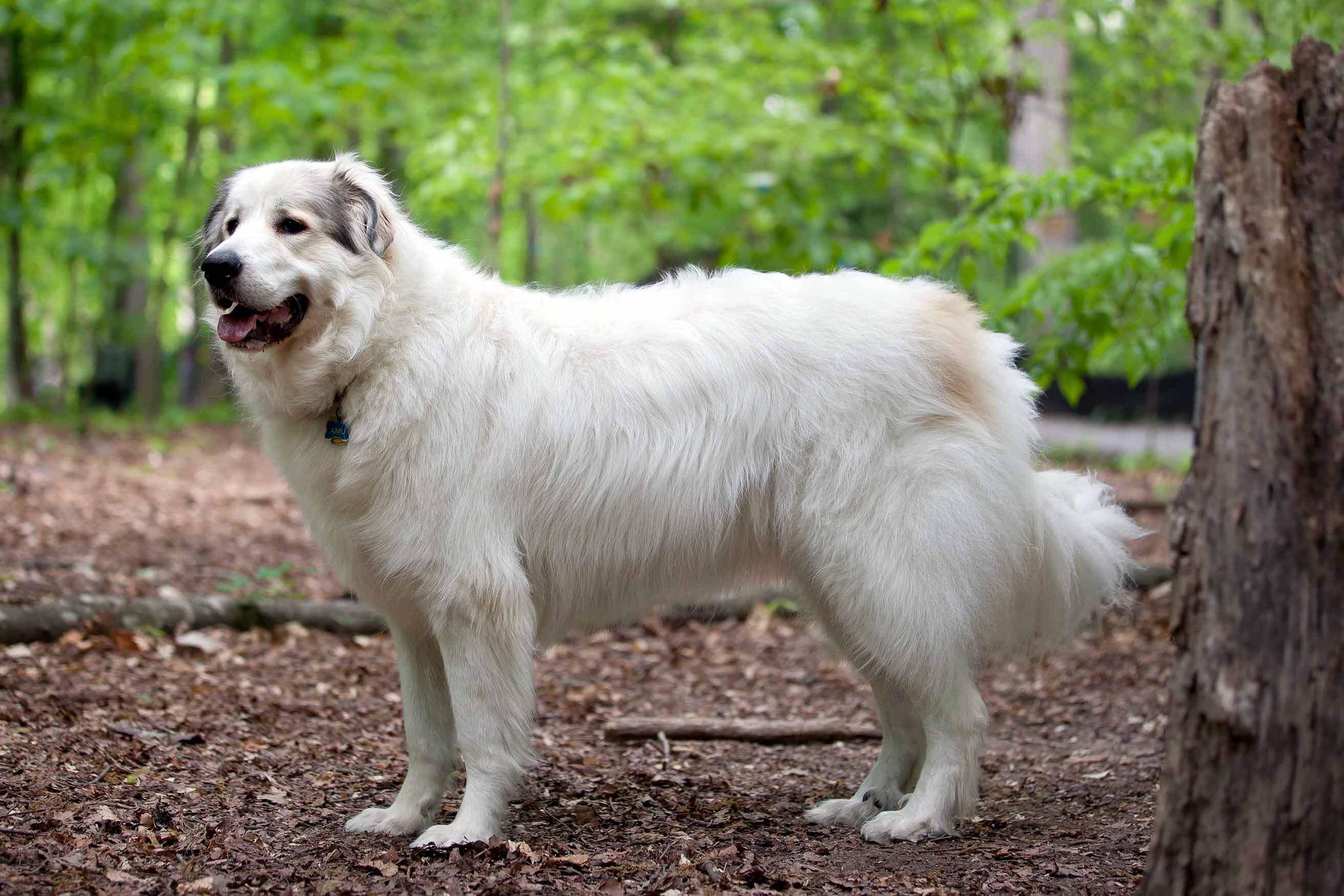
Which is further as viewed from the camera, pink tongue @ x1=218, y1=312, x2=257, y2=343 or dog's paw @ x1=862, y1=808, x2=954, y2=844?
dog's paw @ x1=862, y1=808, x2=954, y2=844

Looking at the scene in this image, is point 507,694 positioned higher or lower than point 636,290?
lower

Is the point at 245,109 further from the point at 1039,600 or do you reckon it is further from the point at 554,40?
the point at 1039,600

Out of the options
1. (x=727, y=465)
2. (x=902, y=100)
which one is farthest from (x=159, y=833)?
(x=902, y=100)

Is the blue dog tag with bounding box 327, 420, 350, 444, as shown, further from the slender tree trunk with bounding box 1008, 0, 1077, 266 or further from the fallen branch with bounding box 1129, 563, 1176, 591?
the slender tree trunk with bounding box 1008, 0, 1077, 266

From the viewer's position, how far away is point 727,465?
3.36 m

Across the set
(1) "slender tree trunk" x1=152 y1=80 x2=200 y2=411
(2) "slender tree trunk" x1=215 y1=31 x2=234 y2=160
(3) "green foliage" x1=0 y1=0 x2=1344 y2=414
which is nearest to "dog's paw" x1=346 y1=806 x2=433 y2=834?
(3) "green foliage" x1=0 y1=0 x2=1344 y2=414

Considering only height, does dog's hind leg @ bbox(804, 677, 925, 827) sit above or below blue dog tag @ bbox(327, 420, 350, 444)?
below

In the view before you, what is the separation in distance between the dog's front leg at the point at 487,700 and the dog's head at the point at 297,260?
834 mm

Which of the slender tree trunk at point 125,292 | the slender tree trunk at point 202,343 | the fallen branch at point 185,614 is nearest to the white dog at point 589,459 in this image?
the fallen branch at point 185,614

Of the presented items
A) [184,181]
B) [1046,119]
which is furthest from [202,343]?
[1046,119]

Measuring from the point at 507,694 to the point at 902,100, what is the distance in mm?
7076

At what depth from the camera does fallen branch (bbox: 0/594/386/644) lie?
4.80 metres

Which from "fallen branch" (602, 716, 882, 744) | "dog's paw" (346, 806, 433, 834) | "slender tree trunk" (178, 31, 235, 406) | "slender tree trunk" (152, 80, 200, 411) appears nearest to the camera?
"dog's paw" (346, 806, 433, 834)

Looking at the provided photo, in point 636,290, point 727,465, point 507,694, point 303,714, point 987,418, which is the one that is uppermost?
point 636,290
